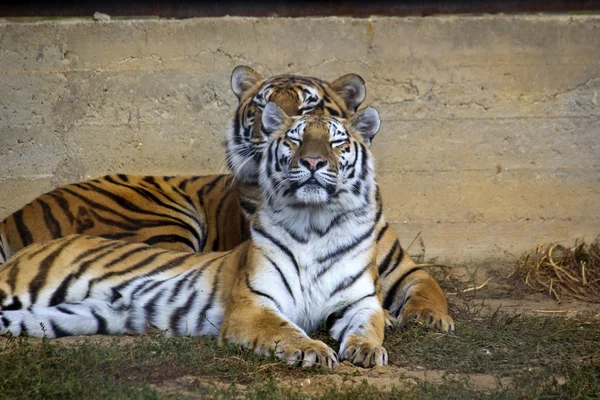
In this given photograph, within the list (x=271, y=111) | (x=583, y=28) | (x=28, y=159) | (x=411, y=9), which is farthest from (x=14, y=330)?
(x=583, y=28)

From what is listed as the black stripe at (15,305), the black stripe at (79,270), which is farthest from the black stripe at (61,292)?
the black stripe at (15,305)

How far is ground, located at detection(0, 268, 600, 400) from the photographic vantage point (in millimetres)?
2891

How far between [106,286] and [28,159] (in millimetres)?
1502

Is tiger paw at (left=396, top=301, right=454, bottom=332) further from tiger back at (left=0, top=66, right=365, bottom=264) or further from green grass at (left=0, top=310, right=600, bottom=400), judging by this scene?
tiger back at (left=0, top=66, right=365, bottom=264)

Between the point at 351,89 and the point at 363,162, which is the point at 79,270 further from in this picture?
the point at 351,89

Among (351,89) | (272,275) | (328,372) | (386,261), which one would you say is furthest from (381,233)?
(328,372)

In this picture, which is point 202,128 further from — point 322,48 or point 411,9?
point 411,9

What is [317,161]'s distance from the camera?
3.55 metres

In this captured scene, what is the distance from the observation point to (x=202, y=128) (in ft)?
17.0

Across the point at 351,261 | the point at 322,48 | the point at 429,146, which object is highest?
the point at 322,48

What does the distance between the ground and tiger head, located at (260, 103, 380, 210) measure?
588 mm

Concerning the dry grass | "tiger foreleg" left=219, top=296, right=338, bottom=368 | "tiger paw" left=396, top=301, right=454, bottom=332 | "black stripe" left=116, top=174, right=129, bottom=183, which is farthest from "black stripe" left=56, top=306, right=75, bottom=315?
the dry grass

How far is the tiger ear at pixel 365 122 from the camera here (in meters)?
3.88

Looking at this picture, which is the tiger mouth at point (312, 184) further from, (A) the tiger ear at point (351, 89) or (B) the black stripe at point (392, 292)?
(A) the tiger ear at point (351, 89)
